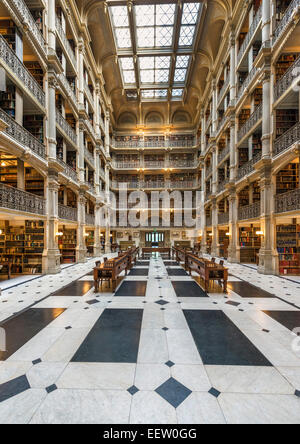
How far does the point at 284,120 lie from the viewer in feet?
27.6

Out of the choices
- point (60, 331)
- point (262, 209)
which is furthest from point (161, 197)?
point (60, 331)

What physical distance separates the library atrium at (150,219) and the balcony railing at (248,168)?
0.05 meters

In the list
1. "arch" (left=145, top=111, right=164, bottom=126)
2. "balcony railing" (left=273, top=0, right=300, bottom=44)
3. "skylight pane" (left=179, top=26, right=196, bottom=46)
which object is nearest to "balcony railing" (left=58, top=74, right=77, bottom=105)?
"balcony railing" (left=273, top=0, right=300, bottom=44)

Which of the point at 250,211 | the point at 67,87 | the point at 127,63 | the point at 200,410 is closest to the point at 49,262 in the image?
the point at 200,410

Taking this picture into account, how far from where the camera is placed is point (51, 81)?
858 centimetres

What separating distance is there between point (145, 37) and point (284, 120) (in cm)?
1304

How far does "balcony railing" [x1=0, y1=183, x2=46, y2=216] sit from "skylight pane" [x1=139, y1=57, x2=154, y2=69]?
15791 mm

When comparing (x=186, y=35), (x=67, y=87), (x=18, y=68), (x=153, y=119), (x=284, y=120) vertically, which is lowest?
(x=284, y=120)

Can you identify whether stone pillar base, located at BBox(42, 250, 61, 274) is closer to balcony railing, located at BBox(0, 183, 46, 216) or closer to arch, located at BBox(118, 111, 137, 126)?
balcony railing, located at BBox(0, 183, 46, 216)

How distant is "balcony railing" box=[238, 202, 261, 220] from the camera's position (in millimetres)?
9578

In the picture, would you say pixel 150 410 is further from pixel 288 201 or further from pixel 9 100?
pixel 9 100

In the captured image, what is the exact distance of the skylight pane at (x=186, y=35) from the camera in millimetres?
13878

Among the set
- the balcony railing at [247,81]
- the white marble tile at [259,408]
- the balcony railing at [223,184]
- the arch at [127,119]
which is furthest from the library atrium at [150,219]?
the arch at [127,119]
